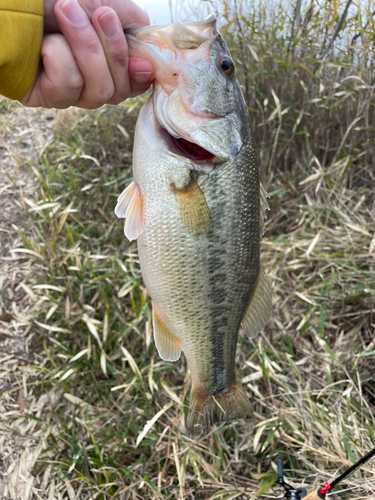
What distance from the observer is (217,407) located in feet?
5.33

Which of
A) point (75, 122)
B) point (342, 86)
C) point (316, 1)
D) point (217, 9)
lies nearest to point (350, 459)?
point (342, 86)

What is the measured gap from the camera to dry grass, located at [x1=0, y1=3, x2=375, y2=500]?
7.16 ft

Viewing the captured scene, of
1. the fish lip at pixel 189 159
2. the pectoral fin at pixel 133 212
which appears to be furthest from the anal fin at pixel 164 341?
the fish lip at pixel 189 159

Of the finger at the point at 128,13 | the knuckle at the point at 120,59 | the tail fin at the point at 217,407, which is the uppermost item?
the finger at the point at 128,13

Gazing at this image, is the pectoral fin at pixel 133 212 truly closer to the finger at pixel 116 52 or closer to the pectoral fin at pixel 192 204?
the pectoral fin at pixel 192 204

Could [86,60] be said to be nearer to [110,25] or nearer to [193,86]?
[110,25]

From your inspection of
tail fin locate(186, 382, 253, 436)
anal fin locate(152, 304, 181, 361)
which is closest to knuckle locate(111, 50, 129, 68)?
anal fin locate(152, 304, 181, 361)

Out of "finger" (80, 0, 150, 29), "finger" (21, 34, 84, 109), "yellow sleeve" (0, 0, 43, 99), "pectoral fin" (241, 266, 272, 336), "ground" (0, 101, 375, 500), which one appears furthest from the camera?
"ground" (0, 101, 375, 500)

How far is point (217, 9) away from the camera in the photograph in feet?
10.9

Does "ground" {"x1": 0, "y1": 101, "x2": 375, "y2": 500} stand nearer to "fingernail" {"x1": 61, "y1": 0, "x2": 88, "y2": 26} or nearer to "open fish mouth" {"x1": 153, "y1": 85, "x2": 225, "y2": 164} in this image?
"open fish mouth" {"x1": 153, "y1": 85, "x2": 225, "y2": 164}

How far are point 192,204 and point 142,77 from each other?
0.49 m

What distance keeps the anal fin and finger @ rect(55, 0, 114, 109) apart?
34.1 inches

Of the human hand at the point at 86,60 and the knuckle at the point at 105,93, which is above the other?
the human hand at the point at 86,60

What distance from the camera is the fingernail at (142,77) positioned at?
1.31m
